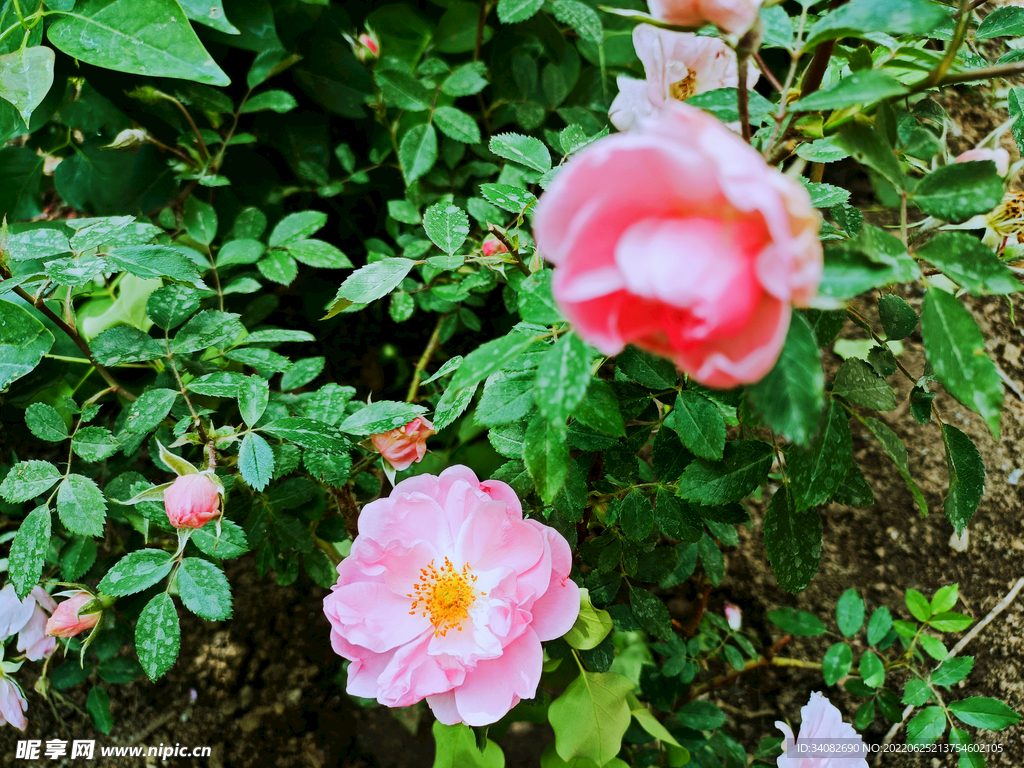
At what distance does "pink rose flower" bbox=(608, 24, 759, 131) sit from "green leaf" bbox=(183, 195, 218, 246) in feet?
2.14

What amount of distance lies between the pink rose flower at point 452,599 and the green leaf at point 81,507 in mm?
280

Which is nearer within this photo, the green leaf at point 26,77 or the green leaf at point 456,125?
the green leaf at point 26,77

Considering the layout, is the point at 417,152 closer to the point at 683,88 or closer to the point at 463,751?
the point at 683,88

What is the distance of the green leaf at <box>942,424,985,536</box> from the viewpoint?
0.52 m

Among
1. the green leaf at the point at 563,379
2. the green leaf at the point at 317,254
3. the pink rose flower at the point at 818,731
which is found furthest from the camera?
the green leaf at the point at 317,254

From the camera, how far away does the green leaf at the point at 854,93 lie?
320 mm

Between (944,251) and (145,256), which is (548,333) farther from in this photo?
(145,256)

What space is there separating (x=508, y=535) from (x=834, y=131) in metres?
0.42

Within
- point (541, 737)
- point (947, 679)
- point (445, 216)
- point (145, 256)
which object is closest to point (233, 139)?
point (145, 256)

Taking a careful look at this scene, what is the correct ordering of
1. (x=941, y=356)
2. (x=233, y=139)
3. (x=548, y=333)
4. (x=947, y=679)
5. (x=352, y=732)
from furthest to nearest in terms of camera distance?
(x=352, y=732)
(x=233, y=139)
(x=947, y=679)
(x=548, y=333)
(x=941, y=356)

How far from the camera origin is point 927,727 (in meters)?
0.82

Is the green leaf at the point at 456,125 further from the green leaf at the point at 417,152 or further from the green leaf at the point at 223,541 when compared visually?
the green leaf at the point at 223,541

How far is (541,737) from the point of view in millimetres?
1151

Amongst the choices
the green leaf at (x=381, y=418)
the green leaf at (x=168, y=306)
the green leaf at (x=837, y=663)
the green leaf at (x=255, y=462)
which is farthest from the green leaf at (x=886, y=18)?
the green leaf at (x=837, y=663)
